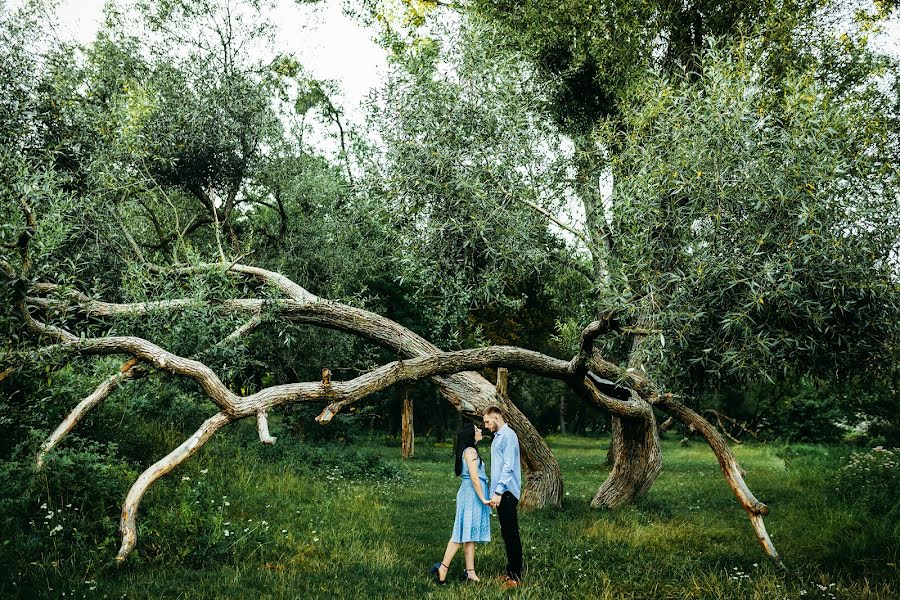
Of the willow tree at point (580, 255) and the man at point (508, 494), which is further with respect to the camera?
the man at point (508, 494)

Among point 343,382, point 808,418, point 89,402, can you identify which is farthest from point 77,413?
point 808,418

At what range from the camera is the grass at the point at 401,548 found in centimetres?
755

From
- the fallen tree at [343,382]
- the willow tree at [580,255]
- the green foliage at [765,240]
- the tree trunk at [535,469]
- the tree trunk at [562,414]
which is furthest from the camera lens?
the tree trunk at [562,414]

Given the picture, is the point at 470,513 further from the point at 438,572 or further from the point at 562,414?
the point at 562,414

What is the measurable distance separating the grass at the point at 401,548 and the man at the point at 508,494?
0.32 meters

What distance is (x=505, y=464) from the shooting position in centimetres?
816

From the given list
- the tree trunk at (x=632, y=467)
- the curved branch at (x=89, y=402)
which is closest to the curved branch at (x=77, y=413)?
the curved branch at (x=89, y=402)

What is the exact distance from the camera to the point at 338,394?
9.26 metres

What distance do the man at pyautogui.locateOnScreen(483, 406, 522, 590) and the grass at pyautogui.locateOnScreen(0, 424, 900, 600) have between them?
0.32 meters

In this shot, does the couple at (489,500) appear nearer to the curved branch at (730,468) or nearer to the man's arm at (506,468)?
the man's arm at (506,468)

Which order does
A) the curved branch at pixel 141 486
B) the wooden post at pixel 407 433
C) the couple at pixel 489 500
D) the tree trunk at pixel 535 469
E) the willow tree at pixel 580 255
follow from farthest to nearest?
the wooden post at pixel 407 433 → the tree trunk at pixel 535 469 → the couple at pixel 489 500 → the curved branch at pixel 141 486 → the willow tree at pixel 580 255

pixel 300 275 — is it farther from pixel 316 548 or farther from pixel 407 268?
pixel 316 548

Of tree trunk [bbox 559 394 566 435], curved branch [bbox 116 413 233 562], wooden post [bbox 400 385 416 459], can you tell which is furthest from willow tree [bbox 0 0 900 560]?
tree trunk [bbox 559 394 566 435]

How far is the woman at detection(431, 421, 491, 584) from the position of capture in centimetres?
829
